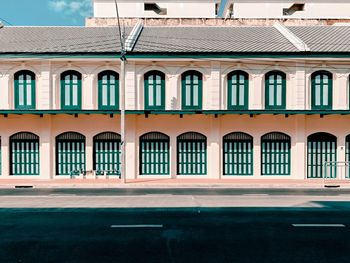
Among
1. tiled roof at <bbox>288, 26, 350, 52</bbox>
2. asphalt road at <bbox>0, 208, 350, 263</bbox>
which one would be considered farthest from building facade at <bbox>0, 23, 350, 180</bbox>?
asphalt road at <bbox>0, 208, 350, 263</bbox>

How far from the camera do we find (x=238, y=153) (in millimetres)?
18781

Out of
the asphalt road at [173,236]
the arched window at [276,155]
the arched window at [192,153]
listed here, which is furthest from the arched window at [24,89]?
the arched window at [276,155]

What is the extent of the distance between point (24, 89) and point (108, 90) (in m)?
5.26

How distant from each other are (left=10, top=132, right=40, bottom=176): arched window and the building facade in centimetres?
6

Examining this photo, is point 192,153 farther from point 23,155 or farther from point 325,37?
point 325,37

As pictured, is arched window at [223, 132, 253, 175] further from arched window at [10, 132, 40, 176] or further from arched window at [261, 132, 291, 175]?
arched window at [10, 132, 40, 176]

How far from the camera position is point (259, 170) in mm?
18594

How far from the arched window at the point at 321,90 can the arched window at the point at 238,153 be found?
4.57 meters

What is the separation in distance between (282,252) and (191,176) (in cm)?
1264

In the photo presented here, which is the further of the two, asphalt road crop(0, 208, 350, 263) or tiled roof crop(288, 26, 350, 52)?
tiled roof crop(288, 26, 350, 52)

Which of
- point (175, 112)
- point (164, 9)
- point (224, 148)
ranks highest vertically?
point (164, 9)

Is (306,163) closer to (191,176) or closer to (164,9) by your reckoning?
(191,176)

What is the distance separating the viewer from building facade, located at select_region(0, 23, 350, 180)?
1831 centimetres

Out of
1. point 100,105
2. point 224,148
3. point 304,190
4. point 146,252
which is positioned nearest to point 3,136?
point 100,105
